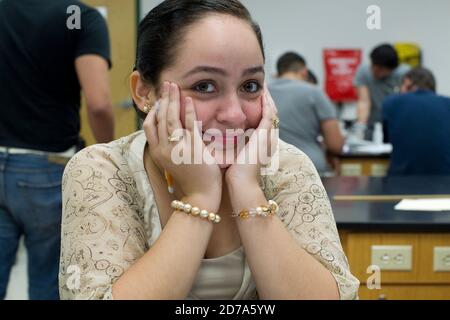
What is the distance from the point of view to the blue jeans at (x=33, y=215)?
4.96 ft

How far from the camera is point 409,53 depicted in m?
4.90

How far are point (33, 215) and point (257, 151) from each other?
88 cm

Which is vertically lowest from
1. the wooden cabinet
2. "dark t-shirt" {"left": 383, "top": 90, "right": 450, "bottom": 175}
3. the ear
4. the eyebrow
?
the wooden cabinet

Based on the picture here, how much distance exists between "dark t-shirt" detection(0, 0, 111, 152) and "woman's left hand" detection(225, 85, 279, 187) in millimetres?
635

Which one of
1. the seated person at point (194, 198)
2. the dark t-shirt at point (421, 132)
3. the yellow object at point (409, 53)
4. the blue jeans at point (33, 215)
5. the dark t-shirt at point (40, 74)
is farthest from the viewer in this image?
the yellow object at point (409, 53)

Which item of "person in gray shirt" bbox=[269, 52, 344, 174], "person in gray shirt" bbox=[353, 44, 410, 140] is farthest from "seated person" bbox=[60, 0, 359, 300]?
"person in gray shirt" bbox=[353, 44, 410, 140]

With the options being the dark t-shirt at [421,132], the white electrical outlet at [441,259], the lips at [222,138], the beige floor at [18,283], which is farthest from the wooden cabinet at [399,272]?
the dark t-shirt at [421,132]

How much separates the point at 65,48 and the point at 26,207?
42cm

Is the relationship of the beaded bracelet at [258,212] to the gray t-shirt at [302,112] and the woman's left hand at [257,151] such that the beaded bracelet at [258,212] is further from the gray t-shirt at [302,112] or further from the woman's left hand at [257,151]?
the gray t-shirt at [302,112]

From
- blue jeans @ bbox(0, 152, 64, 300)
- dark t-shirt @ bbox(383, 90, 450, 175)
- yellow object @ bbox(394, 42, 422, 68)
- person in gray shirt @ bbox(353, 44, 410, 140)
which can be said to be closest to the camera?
blue jeans @ bbox(0, 152, 64, 300)

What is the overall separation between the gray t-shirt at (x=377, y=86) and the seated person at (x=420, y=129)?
3.45ft

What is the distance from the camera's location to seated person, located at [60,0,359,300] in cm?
80

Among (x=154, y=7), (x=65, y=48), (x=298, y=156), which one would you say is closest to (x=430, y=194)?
(x=298, y=156)

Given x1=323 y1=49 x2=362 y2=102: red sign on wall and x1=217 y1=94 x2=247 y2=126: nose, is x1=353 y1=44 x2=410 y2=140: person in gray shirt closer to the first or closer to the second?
x1=323 y1=49 x2=362 y2=102: red sign on wall
